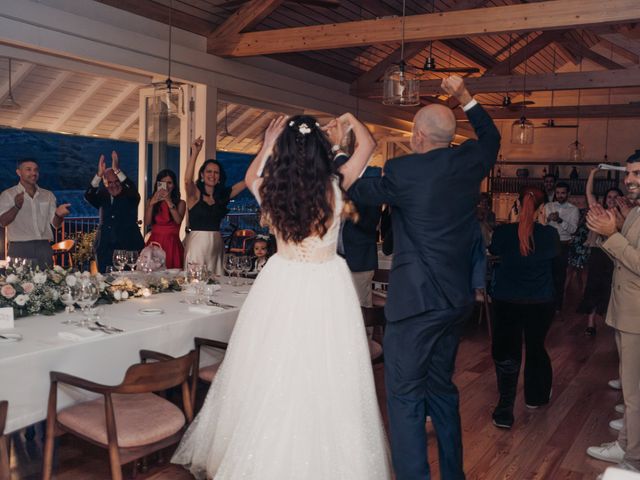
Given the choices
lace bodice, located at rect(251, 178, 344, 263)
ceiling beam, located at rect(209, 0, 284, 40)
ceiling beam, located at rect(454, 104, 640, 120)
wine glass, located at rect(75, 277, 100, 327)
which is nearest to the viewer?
lace bodice, located at rect(251, 178, 344, 263)

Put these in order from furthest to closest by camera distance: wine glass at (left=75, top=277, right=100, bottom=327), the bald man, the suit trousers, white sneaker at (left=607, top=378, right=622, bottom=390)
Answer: white sneaker at (left=607, top=378, right=622, bottom=390)
the suit trousers
wine glass at (left=75, top=277, right=100, bottom=327)
the bald man

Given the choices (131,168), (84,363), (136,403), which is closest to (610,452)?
(136,403)

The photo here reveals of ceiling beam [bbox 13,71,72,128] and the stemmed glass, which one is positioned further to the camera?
ceiling beam [bbox 13,71,72,128]

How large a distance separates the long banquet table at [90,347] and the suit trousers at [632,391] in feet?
6.85

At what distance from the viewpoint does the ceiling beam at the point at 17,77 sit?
9.83 meters

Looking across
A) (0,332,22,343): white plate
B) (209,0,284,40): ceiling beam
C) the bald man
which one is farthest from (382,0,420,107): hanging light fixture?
(0,332,22,343): white plate

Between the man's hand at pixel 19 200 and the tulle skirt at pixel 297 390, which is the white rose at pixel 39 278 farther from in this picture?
the man's hand at pixel 19 200

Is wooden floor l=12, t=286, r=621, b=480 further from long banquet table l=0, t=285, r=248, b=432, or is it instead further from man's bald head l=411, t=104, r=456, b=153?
man's bald head l=411, t=104, r=456, b=153

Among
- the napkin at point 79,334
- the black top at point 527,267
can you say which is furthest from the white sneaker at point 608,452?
the napkin at point 79,334

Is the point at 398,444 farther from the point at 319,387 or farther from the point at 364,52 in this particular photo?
the point at 364,52

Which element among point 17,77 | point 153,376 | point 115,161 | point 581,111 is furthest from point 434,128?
point 581,111

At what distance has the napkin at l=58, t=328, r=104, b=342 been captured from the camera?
281cm

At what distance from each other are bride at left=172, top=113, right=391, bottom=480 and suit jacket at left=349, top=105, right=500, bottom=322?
20cm

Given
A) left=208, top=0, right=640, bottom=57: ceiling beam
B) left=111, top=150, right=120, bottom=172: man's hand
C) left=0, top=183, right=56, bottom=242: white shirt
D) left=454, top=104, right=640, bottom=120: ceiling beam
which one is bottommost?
left=0, top=183, right=56, bottom=242: white shirt
